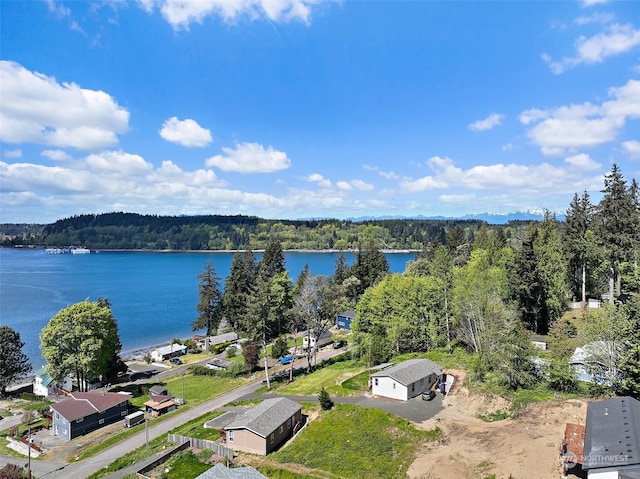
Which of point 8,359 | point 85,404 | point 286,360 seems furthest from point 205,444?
point 8,359

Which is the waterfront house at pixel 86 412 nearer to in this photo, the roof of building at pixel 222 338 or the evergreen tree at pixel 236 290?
the roof of building at pixel 222 338

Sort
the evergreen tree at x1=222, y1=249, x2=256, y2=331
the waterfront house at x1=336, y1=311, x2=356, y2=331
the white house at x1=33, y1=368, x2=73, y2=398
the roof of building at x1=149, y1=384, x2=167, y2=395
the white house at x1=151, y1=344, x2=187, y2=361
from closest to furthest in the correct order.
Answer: the roof of building at x1=149, y1=384, x2=167, y2=395, the white house at x1=33, y1=368, x2=73, y2=398, the white house at x1=151, y1=344, x2=187, y2=361, the evergreen tree at x1=222, y1=249, x2=256, y2=331, the waterfront house at x1=336, y1=311, x2=356, y2=331

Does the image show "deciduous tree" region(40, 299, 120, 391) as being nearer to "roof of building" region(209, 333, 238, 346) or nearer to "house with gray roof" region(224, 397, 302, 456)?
"roof of building" region(209, 333, 238, 346)

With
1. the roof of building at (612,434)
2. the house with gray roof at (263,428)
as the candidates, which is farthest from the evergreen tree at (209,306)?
the roof of building at (612,434)

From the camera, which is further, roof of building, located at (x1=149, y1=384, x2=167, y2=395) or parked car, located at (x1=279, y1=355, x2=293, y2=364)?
parked car, located at (x1=279, y1=355, x2=293, y2=364)

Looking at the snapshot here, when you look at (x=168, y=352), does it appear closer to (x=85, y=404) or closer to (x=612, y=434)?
(x=85, y=404)

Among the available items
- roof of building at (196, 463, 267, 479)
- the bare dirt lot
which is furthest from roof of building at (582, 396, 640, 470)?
roof of building at (196, 463, 267, 479)

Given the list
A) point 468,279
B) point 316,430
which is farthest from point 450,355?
point 316,430
